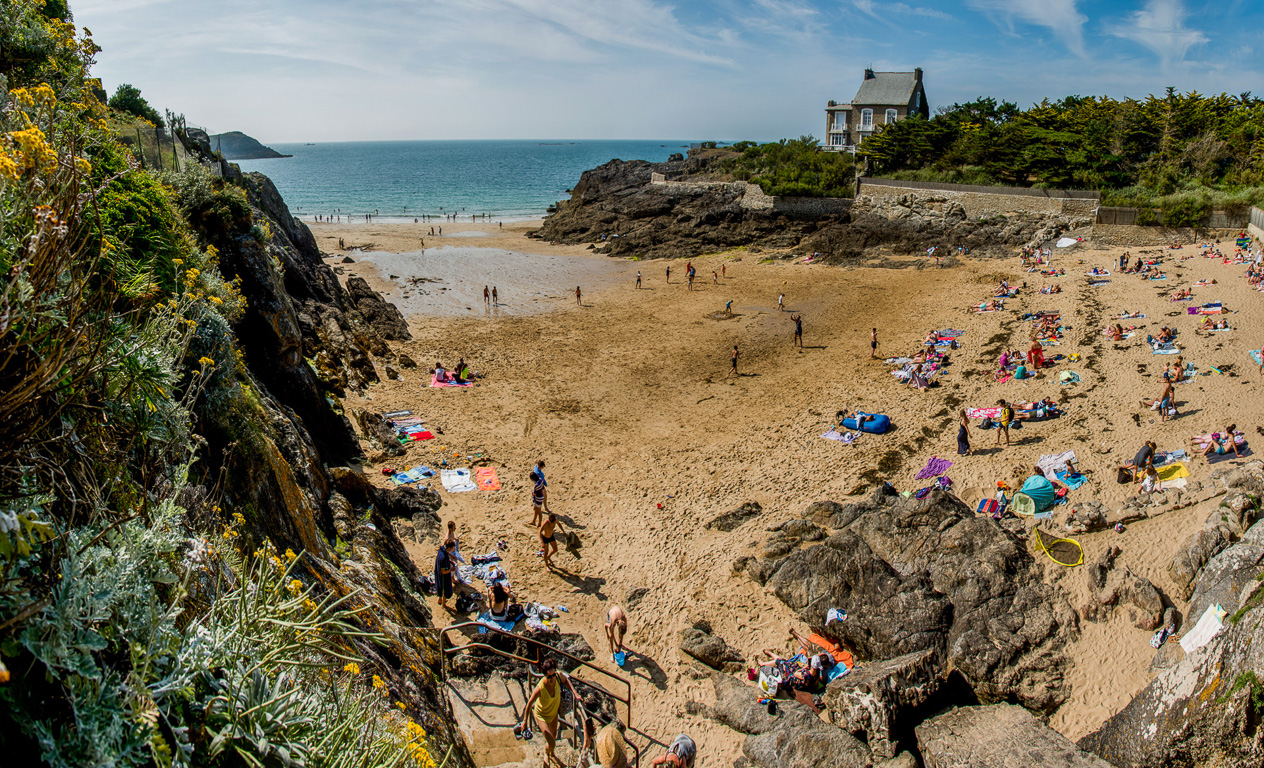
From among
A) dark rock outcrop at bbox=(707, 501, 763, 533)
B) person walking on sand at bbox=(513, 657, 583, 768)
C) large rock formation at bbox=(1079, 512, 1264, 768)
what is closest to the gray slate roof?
dark rock outcrop at bbox=(707, 501, 763, 533)

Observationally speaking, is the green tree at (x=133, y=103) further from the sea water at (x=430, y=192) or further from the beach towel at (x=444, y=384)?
the sea water at (x=430, y=192)

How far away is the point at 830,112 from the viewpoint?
6341 cm

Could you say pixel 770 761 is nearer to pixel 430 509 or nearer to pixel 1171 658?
pixel 1171 658

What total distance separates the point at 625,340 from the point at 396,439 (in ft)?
35.5

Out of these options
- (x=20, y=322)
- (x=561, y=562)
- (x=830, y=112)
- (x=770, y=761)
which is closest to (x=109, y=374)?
(x=20, y=322)

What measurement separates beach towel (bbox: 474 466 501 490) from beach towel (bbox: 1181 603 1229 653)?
433 inches

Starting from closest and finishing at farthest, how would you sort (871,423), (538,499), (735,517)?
(538,499) < (735,517) < (871,423)

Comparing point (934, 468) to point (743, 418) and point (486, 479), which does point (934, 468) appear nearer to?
point (743, 418)

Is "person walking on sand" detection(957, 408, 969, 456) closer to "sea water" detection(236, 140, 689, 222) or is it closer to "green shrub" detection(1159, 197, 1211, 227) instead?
"green shrub" detection(1159, 197, 1211, 227)

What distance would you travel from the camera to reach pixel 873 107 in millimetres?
59562

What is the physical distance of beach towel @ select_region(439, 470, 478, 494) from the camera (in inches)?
517

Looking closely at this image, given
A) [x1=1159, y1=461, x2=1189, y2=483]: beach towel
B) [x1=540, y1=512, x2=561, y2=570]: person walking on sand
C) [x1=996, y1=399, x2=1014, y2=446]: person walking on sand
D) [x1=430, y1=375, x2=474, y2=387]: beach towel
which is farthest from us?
[x1=430, y1=375, x2=474, y2=387]: beach towel

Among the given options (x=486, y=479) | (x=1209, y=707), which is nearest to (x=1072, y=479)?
(x=1209, y=707)

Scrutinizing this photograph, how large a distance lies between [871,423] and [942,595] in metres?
6.56
